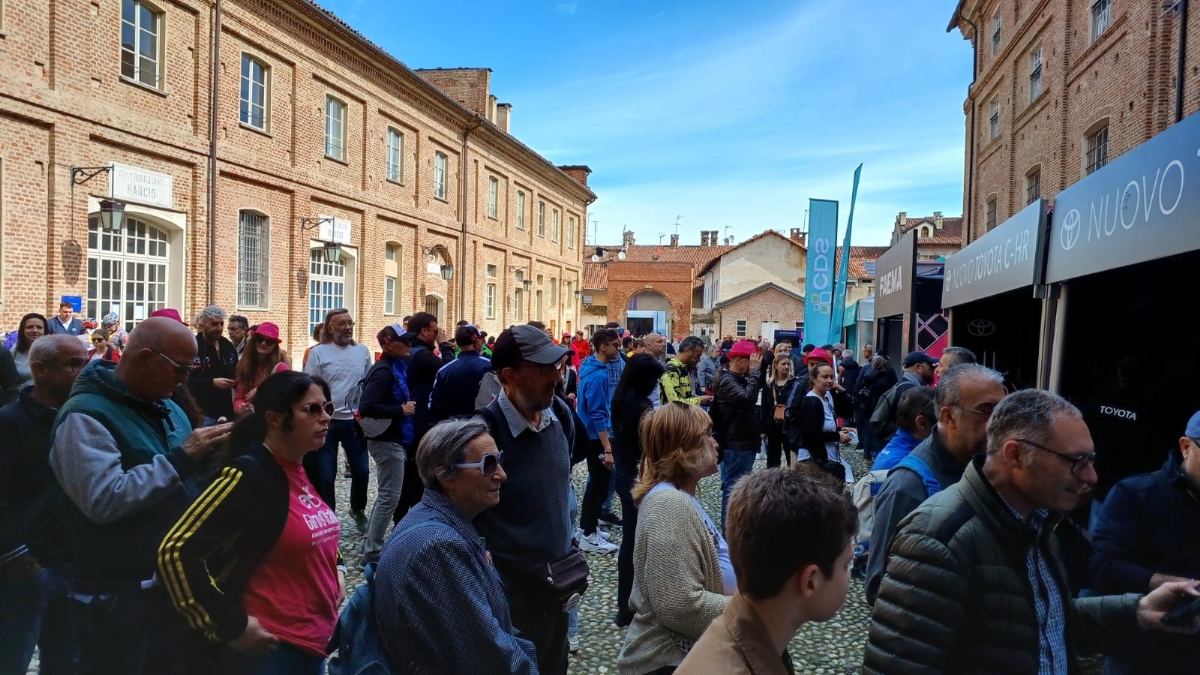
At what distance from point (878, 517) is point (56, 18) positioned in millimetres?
14531

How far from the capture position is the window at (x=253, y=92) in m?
15.9

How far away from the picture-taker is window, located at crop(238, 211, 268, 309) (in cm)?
1595

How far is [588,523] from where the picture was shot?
21.4 feet

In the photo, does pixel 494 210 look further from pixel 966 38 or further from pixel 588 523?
pixel 588 523

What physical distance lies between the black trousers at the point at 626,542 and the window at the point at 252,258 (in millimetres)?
13232

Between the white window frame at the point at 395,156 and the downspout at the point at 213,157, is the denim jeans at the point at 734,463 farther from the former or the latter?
the white window frame at the point at 395,156

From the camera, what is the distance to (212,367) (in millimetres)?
6367

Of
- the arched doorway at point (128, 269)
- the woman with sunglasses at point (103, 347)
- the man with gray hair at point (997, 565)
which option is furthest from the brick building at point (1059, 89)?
the arched doorway at point (128, 269)

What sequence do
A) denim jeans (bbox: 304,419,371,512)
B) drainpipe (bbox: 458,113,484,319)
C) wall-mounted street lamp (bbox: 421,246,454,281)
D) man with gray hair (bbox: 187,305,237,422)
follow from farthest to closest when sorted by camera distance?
drainpipe (bbox: 458,113,484,319) < wall-mounted street lamp (bbox: 421,246,454,281) < man with gray hair (bbox: 187,305,237,422) < denim jeans (bbox: 304,419,371,512)

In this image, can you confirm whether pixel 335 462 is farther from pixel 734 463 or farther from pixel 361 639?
pixel 361 639

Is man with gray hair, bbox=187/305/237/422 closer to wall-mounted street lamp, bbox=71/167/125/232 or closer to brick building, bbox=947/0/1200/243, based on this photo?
wall-mounted street lamp, bbox=71/167/125/232

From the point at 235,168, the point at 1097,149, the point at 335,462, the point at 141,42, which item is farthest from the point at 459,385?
the point at 1097,149

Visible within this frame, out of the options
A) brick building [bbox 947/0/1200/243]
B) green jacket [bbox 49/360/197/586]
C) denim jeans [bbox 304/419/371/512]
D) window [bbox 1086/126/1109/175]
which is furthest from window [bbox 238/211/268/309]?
window [bbox 1086/126/1109/175]

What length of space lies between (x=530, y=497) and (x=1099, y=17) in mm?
15996
